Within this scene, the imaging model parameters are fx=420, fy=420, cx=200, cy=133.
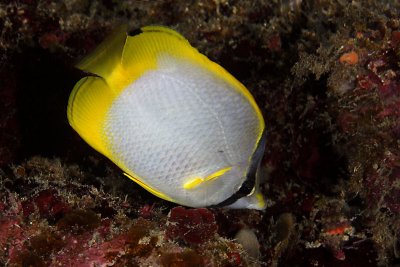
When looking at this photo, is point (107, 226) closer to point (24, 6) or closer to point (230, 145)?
point (230, 145)

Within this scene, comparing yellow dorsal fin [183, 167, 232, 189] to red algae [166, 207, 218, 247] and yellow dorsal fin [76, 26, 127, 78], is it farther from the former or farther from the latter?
yellow dorsal fin [76, 26, 127, 78]

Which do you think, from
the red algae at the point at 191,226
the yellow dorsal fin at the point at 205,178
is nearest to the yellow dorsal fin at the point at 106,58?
the yellow dorsal fin at the point at 205,178

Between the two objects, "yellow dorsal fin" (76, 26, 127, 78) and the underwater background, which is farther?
the underwater background

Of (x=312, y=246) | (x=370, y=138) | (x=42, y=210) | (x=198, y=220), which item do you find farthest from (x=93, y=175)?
(x=370, y=138)

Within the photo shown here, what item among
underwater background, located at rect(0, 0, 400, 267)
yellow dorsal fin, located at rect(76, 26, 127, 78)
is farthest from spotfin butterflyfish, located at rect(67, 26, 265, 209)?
underwater background, located at rect(0, 0, 400, 267)

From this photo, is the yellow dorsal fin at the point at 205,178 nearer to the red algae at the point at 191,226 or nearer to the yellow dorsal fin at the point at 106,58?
the red algae at the point at 191,226

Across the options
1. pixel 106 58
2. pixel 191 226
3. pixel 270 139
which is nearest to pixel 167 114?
pixel 106 58
